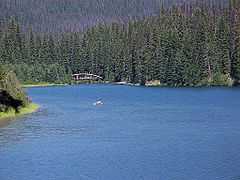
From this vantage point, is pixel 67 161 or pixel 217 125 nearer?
pixel 67 161

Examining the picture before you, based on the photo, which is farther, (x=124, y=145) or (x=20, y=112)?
(x=20, y=112)

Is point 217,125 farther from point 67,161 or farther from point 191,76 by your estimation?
point 191,76

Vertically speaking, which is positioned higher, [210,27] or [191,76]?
[210,27]

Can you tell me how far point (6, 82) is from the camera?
8938 cm

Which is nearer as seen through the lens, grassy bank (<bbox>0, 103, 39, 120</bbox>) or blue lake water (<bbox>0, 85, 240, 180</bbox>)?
blue lake water (<bbox>0, 85, 240, 180</bbox>)

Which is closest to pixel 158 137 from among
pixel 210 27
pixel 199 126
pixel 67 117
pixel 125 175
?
pixel 199 126

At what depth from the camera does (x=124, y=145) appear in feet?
200

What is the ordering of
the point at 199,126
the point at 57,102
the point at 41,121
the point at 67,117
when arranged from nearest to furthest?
1. the point at 199,126
2. the point at 41,121
3. the point at 67,117
4. the point at 57,102

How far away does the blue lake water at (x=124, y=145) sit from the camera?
156ft

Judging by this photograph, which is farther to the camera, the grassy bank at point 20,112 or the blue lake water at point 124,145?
the grassy bank at point 20,112

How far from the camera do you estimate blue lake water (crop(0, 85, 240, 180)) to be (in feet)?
156

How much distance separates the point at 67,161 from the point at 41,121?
3278cm

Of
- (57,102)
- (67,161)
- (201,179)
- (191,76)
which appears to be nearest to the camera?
(201,179)

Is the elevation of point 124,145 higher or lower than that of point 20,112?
higher
